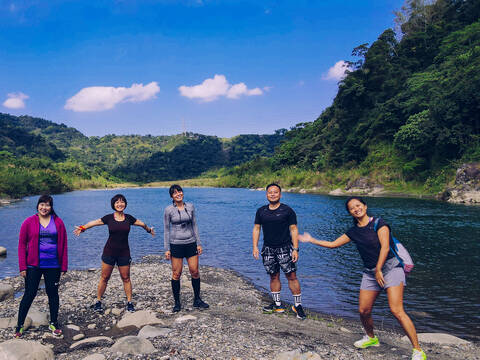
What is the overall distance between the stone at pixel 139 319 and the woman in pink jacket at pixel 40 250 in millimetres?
1975

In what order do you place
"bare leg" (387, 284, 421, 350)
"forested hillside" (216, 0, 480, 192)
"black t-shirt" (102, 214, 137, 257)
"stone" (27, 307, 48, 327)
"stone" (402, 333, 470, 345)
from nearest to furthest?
"bare leg" (387, 284, 421, 350), "stone" (27, 307, 48, 327), "stone" (402, 333, 470, 345), "black t-shirt" (102, 214, 137, 257), "forested hillside" (216, 0, 480, 192)

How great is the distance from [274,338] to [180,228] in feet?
11.3

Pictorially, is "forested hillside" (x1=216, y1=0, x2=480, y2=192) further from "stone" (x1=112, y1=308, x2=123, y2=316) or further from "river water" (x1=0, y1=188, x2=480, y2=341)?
"stone" (x1=112, y1=308, x2=123, y2=316)

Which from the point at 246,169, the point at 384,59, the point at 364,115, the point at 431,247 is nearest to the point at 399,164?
the point at 364,115

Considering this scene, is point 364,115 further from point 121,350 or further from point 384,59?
point 121,350

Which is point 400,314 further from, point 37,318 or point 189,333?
point 37,318

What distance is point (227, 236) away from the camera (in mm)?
28016

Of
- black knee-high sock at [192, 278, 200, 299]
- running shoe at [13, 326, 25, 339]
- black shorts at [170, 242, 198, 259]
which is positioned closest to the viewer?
running shoe at [13, 326, 25, 339]

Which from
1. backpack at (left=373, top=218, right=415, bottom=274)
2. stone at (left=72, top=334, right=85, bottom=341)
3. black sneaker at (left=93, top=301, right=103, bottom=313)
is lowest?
stone at (left=72, top=334, right=85, bottom=341)

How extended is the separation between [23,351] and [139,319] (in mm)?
2914

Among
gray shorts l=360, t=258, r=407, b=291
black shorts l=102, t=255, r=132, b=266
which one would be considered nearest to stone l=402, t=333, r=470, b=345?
gray shorts l=360, t=258, r=407, b=291

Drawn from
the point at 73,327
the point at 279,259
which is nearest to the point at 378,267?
the point at 279,259

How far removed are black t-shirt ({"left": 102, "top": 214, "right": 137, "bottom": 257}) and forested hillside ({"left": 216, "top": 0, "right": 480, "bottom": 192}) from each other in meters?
53.6

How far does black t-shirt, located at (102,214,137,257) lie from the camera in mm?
8578
